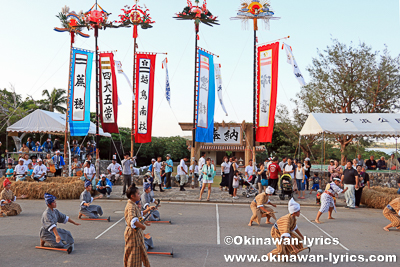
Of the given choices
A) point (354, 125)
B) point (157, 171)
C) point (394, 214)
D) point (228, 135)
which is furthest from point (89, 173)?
point (354, 125)

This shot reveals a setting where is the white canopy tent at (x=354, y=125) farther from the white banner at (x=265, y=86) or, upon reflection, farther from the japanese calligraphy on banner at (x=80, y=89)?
the japanese calligraphy on banner at (x=80, y=89)

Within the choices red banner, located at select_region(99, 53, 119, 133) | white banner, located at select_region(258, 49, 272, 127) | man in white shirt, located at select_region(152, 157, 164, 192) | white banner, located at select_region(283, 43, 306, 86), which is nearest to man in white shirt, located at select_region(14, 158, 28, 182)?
red banner, located at select_region(99, 53, 119, 133)

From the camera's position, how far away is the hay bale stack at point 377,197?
13.3 metres

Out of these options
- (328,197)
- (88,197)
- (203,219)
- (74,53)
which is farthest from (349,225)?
(74,53)

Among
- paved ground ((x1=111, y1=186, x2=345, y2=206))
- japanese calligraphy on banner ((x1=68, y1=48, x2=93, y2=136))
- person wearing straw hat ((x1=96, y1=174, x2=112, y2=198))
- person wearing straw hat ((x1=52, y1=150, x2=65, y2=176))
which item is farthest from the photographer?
person wearing straw hat ((x1=52, y1=150, x2=65, y2=176))

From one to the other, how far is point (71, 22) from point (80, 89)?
180 inches

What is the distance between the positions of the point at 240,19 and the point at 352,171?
9089 mm

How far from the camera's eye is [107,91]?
16422 mm

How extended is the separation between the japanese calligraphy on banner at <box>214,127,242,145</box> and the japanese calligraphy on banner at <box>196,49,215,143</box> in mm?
4914

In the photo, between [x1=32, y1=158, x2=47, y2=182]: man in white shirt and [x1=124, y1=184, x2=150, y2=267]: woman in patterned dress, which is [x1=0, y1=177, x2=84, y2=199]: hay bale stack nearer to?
[x1=32, y1=158, x2=47, y2=182]: man in white shirt

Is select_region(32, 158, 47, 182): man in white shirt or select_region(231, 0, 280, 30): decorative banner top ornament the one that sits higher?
select_region(231, 0, 280, 30): decorative banner top ornament

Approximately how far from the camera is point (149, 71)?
1673cm

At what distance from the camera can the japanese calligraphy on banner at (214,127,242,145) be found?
73.1ft

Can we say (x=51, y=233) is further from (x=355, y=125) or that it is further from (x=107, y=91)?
(x=355, y=125)
